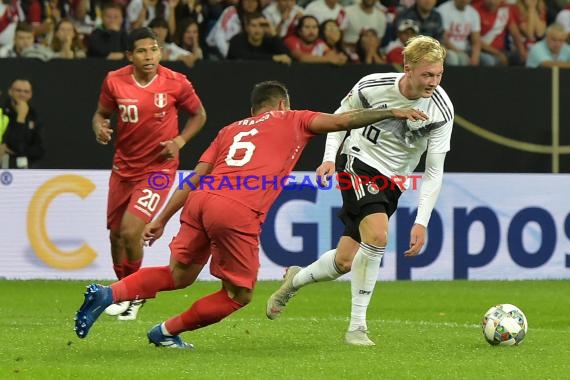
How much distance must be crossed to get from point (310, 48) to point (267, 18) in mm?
733

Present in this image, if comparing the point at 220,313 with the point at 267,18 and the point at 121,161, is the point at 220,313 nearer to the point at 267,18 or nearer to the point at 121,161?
the point at 121,161

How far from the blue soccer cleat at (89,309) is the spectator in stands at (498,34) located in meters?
11.5

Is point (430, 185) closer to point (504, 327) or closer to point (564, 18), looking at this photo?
point (504, 327)

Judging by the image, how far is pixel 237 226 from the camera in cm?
824

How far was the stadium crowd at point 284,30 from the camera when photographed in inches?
656

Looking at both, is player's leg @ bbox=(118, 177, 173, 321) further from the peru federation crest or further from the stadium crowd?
the stadium crowd

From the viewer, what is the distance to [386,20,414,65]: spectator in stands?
692 inches

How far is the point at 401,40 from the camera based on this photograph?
1775cm

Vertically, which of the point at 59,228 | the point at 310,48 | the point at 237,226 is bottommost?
the point at 59,228

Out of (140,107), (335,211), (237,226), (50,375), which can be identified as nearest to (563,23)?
(335,211)

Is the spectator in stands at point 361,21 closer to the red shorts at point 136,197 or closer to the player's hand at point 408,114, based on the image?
the red shorts at point 136,197

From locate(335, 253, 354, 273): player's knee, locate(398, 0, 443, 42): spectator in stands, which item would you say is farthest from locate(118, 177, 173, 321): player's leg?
locate(398, 0, 443, 42): spectator in stands

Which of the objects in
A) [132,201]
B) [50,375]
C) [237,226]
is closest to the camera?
[50,375]

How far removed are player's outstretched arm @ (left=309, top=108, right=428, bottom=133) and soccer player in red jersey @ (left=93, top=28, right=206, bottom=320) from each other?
9.97ft
